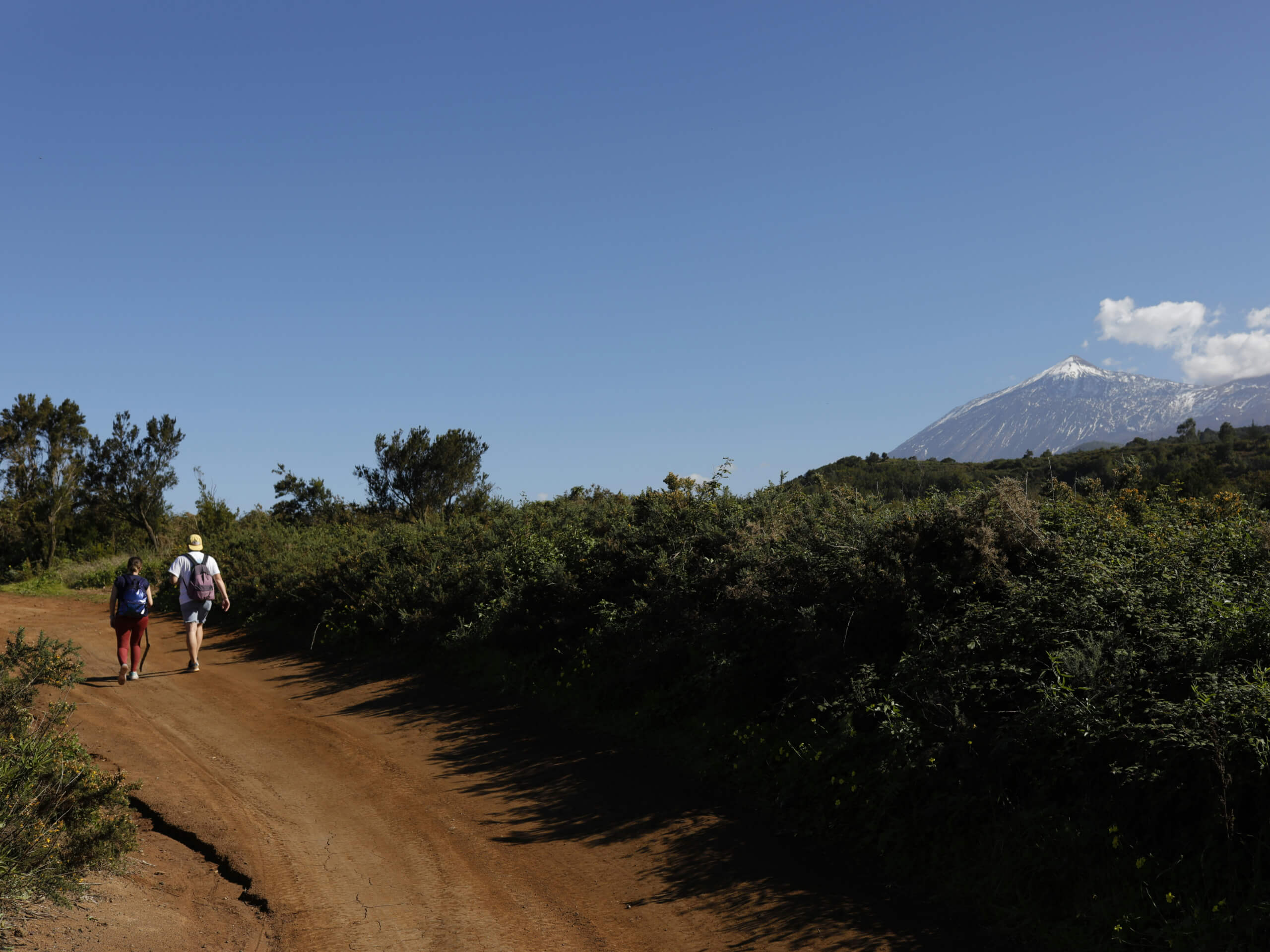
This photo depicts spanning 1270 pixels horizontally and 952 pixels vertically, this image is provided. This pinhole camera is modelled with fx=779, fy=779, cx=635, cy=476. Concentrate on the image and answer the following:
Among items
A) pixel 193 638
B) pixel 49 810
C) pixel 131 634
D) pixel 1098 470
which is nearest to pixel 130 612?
pixel 131 634

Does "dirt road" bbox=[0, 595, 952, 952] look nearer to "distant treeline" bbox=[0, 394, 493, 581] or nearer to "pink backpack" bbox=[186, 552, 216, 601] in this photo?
"pink backpack" bbox=[186, 552, 216, 601]

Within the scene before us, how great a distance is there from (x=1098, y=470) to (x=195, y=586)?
22535mm

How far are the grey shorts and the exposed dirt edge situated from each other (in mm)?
5737

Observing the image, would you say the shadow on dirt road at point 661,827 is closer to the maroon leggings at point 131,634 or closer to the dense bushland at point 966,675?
the dense bushland at point 966,675

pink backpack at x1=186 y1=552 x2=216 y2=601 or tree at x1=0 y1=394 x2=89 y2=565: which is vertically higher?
tree at x1=0 y1=394 x2=89 y2=565

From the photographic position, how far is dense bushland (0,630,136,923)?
4.60 metres

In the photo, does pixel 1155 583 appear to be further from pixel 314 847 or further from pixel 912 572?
pixel 314 847

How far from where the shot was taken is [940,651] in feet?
22.5

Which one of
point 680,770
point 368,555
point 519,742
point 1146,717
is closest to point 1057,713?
point 1146,717

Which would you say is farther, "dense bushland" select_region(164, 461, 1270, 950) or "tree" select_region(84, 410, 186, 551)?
"tree" select_region(84, 410, 186, 551)

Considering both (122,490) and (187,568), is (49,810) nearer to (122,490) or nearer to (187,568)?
(187,568)

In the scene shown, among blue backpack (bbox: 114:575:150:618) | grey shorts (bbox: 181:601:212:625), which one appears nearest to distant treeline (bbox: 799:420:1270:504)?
grey shorts (bbox: 181:601:212:625)

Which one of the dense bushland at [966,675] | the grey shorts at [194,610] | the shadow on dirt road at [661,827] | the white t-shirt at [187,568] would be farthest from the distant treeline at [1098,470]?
the grey shorts at [194,610]

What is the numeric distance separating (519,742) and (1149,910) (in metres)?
6.17
